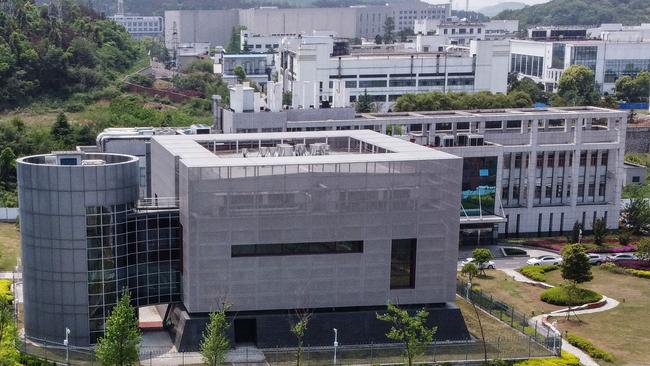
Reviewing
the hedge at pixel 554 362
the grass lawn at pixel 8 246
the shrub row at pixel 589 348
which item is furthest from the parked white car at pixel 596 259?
the grass lawn at pixel 8 246

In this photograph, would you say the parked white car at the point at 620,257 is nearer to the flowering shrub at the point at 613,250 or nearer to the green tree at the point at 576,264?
the flowering shrub at the point at 613,250

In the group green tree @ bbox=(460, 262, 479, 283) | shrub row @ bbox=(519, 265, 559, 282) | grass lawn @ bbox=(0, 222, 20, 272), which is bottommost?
shrub row @ bbox=(519, 265, 559, 282)

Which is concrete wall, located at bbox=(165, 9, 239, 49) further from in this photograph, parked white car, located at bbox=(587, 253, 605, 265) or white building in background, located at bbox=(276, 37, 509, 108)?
parked white car, located at bbox=(587, 253, 605, 265)

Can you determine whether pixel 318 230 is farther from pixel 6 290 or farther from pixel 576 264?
pixel 6 290

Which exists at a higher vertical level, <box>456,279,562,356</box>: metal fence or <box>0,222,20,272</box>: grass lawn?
<box>456,279,562,356</box>: metal fence

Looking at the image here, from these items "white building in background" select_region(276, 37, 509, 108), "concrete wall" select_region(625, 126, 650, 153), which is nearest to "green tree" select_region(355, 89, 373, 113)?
"white building in background" select_region(276, 37, 509, 108)

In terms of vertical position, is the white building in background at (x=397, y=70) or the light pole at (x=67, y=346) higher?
the white building in background at (x=397, y=70)

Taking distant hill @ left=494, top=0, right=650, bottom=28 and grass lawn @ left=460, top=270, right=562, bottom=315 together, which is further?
distant hill @ left=494, top=0, right=650, bottom=28

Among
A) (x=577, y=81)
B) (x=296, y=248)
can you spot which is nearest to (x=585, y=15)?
(x=577, y=81)

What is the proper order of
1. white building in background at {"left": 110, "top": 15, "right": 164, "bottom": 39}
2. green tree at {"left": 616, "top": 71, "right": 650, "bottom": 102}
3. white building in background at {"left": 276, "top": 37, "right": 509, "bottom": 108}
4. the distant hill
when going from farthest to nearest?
1. the distant hill
2. white building in background at {"left": 110, "top": 15, "right": 164, "bottom": 39}
3. green tree at {"left": 616, "top": 71, "right": 650, "bottom": 102}
4. white building in background at {"left": 276, "top": 37, "right": 509, "bottom": 108}
